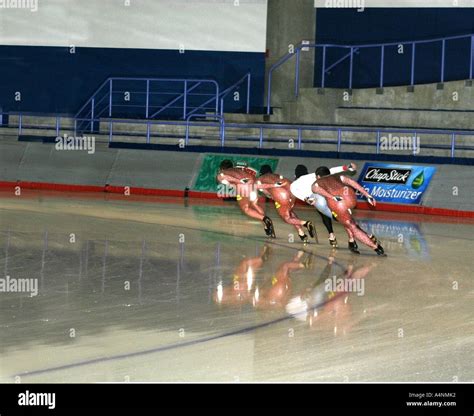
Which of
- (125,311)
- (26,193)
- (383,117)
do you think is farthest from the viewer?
(383,117)

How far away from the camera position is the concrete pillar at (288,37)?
2934cm

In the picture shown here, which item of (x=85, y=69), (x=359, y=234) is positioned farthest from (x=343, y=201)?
(x=85, y=69)

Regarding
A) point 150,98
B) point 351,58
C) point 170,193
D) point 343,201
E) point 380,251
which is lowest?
point 380,251

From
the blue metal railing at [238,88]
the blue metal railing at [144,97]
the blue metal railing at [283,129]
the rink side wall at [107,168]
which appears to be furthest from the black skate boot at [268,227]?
the blue metal railing at [144,97]

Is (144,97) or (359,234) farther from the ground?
(144,97)

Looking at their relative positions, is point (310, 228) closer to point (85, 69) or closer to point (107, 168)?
point (107, 168)

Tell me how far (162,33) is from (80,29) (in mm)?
2263

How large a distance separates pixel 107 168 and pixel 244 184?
33.8ft

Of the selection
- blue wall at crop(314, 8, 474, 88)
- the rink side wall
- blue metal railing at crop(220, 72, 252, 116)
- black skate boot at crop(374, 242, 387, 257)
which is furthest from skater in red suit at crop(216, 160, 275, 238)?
blue metal railing at crop(220, 72, 252, 116)

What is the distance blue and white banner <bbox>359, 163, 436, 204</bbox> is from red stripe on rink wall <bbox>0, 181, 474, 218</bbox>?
159mm
